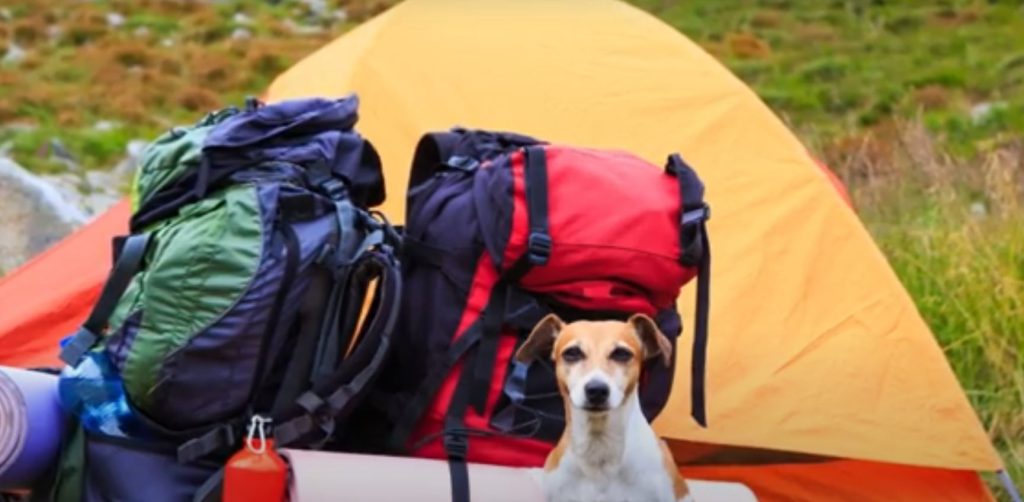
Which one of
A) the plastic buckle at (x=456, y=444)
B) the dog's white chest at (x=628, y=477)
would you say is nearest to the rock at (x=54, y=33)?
the plastic buckle at (x=456, y=444)

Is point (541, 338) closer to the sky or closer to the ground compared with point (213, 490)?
closer to the sky

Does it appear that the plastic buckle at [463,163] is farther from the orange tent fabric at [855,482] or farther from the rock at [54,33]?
the rock at [54,33]

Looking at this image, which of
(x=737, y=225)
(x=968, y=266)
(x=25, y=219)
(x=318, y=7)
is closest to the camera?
(x=737, y=225)

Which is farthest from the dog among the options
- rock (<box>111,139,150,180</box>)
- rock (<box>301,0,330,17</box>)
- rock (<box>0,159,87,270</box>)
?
rock (<box>301,0,330,17</box>)

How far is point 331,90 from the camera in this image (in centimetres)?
498

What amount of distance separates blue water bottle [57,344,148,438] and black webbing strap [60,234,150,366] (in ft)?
0.15

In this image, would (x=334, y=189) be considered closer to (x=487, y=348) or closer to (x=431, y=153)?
(x=431, y=153)

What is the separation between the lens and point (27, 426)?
12.0 ft

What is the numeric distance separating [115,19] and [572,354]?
13.7m

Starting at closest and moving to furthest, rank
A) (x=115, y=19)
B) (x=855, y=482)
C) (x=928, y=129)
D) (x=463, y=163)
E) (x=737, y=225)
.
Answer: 1. (x=463, y=163)
2. (x=855, y=482)
3. (x=737, y=225)
4. (x=928, y=129)
5. (x=115, y=19)

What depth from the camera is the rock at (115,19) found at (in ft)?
52.5

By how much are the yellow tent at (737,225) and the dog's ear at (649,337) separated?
2.75ft

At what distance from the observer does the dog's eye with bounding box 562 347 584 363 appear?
3340mm

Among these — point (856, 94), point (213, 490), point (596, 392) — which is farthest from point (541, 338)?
point (856, 94)
